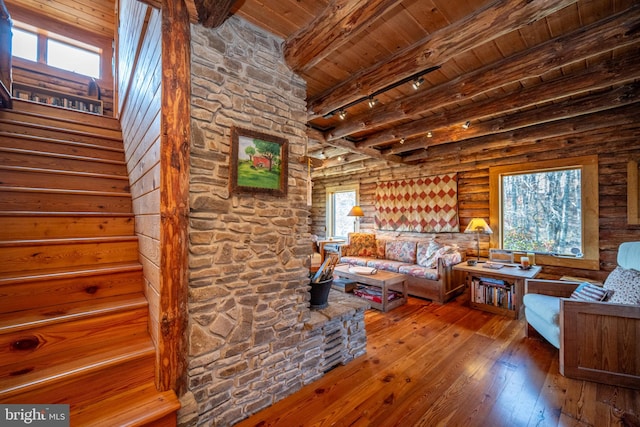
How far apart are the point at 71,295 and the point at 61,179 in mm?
1276

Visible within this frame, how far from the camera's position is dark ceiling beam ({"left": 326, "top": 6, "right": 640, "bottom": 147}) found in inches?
68.1

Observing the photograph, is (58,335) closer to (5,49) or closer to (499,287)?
(5,49)

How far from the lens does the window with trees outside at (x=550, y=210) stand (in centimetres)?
355

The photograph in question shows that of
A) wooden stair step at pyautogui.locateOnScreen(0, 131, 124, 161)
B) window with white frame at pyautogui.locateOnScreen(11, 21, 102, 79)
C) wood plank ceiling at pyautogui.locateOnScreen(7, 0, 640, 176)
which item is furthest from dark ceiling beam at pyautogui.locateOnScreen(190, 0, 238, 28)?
window with white frame at pyautogui.locateOnScreen(11, 21, 102, 79)

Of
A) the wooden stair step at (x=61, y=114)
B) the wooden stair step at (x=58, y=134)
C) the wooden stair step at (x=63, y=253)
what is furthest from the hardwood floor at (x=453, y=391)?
the wooden stair step at (x=61, y=114)

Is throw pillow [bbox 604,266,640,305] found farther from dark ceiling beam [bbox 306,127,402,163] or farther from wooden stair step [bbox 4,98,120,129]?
wooden stair step [bbox 4,98,120,129]

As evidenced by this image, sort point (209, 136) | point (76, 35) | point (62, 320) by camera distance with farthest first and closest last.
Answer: point (76, 35)
point (209, 136)
point (62, 320)

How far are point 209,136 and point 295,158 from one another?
27.1 inches

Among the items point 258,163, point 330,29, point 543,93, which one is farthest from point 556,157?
point 258,163

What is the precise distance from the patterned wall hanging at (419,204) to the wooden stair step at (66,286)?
4.89 meters

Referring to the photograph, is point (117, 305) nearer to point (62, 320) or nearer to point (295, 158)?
point (62, 320)

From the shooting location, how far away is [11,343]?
123 cm

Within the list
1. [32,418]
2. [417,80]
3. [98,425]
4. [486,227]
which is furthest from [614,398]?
[32,418]

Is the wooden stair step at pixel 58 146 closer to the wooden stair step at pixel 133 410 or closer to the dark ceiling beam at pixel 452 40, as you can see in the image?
the wooden stair step at pixel 133 410
